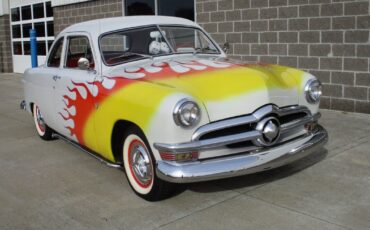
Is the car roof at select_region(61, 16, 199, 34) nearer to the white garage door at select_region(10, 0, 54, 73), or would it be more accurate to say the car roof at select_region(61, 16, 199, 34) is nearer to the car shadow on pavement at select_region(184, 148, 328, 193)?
the car shadow on pavement at select_region(184, 148, 328, 193)

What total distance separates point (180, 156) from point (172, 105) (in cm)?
39

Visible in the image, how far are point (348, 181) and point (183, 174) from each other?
67.4 inches

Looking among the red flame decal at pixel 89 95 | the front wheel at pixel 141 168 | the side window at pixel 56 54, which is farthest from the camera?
the side window at pixel 56 54

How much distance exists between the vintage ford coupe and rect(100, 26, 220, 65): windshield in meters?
0.01

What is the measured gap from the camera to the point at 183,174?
3588mm

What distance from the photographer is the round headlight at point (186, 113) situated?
11.8ft

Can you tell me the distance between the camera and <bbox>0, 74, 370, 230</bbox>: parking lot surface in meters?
3.63

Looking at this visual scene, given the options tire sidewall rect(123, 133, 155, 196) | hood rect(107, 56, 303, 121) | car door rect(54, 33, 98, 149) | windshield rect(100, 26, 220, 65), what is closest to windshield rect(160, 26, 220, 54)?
windshield rect(100, 26, 220, 65)

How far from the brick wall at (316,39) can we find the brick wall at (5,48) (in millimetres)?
11491

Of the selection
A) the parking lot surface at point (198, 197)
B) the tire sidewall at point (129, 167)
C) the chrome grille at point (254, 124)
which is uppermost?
the chrome grille at point (254, 124)

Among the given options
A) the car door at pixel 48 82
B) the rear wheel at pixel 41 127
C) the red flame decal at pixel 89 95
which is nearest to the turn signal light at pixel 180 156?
the red flame decal at pixel 89 95

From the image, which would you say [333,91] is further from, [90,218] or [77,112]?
[90,218]

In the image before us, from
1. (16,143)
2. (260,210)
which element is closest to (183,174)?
(260,210)

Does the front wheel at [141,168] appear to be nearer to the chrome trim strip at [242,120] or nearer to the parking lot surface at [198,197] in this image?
the parking lot surface at [198,197]
